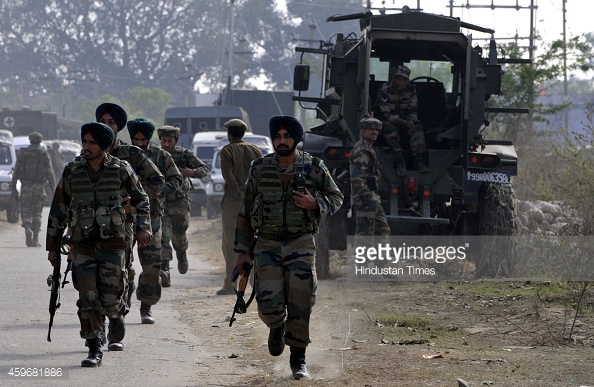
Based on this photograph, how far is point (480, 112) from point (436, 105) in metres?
1.47

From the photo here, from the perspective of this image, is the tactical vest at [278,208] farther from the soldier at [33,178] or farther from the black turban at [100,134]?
the soldier at [33,178]

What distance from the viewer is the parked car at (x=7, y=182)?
81.9 ft

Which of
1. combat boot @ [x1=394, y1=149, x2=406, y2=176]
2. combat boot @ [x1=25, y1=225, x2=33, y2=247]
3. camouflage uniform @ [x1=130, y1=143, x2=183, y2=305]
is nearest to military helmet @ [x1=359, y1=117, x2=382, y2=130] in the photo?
combat boot @ [x1=394, y1=149, x2=406, y2=176]

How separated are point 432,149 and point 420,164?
53 cm

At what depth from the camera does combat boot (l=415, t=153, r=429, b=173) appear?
12.9 m

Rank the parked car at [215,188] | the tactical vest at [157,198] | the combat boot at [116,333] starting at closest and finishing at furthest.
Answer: the combat boot at [116,333] → the tactical vest at [157,198] → the parked car at [215,188]

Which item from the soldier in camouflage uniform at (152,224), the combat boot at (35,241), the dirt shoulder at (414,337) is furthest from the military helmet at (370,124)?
the combat boot at (35,241)

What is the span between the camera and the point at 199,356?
8.35 meters

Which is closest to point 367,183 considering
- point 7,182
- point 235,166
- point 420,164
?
point 420,164

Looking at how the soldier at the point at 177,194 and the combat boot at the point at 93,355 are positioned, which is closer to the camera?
the combat boot at the point at 93,355

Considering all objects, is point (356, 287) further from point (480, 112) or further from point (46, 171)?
point (46, 171)

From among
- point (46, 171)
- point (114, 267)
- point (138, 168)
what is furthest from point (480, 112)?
point (46, 171)

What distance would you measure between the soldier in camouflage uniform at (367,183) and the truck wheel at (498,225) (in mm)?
1314

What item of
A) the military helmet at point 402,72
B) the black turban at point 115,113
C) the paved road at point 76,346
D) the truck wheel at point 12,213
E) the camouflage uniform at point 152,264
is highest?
the military helmet at point 402,72
